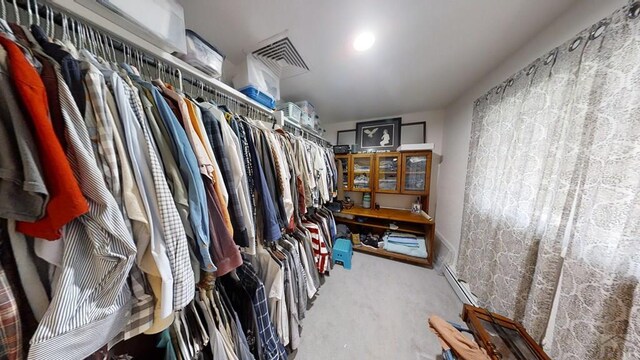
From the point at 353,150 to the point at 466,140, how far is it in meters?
1.26

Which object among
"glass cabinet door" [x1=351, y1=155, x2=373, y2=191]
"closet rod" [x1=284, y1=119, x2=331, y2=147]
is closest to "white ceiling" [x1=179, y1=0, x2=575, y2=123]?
"closet rod" [x1=284, y1=119, x2=331, y2=147]

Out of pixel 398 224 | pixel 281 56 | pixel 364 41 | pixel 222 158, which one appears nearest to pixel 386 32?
pixel 364 41

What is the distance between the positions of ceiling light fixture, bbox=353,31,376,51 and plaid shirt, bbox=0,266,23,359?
1530mm

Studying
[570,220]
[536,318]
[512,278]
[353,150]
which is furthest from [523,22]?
[353,150]

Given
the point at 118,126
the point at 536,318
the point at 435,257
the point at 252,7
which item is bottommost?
the point at 435,257

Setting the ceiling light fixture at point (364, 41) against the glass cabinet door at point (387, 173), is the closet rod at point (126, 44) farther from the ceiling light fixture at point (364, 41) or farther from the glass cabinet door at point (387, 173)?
the glass cabinet door at point (387, 173)

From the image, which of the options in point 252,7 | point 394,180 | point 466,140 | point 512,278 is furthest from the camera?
point 394,180

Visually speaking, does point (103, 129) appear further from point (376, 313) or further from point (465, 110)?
point (465, 110)

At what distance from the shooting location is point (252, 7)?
0.89 metres

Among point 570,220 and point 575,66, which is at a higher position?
point 575,66

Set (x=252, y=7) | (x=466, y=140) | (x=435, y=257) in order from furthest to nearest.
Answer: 1. (x=435, y=257)
2. (x=466, y=140)
3. (x=252, y=7)

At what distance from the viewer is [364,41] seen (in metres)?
1.08

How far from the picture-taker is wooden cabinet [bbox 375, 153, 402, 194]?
2213 mm

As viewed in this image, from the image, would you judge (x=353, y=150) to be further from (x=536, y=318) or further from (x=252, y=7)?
(x=536, y=318)
